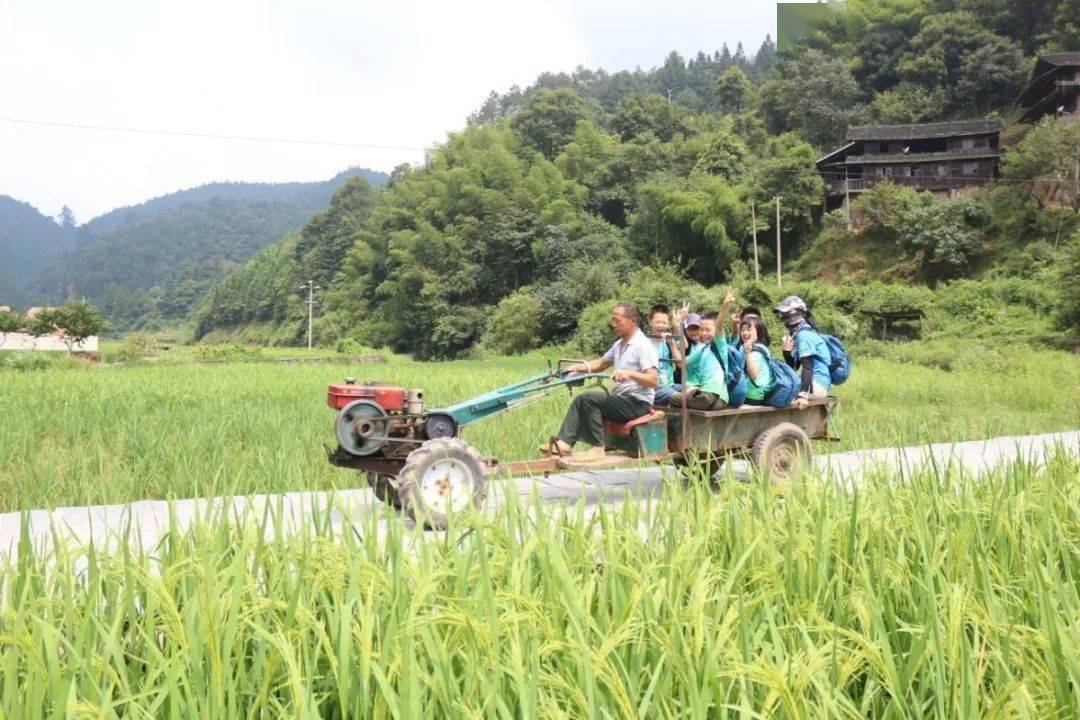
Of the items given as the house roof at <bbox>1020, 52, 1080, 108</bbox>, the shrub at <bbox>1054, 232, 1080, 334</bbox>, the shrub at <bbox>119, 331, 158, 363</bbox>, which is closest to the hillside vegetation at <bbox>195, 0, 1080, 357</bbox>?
the shrub at <bbox>1054, 232, 1080, 334</bbox>

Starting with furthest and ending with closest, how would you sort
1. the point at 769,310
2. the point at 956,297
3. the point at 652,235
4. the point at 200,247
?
1. the point at 200,247
2. the point at 652,235
3. the point at 769,310
4. the point at 956,297

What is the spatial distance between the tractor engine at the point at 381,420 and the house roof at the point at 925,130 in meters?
38.8

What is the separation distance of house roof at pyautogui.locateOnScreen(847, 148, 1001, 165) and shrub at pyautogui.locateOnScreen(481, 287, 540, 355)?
55.0 ft

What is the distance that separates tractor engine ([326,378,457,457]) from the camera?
14.1 feet

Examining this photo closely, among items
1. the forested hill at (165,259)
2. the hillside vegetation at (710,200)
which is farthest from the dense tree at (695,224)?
the forested hill at (165,259)

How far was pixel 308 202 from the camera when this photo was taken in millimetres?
184000

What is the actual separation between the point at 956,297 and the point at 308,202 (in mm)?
174098

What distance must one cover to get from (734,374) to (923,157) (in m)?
38.0

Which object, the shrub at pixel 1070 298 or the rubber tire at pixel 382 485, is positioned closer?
the rubber tire at pixel 382 485

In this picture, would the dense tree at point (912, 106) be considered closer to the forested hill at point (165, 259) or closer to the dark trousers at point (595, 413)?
the dark trousers at point (595, 413)

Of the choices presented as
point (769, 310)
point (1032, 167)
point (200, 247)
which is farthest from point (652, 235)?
point (200, 247)

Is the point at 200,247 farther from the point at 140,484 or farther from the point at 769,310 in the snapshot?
the point at 140,484

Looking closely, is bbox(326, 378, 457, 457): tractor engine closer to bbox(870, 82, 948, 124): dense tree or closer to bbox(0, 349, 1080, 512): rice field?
bbox(0, 349, 1080, 512): rice field

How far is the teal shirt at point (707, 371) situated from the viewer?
493cm
